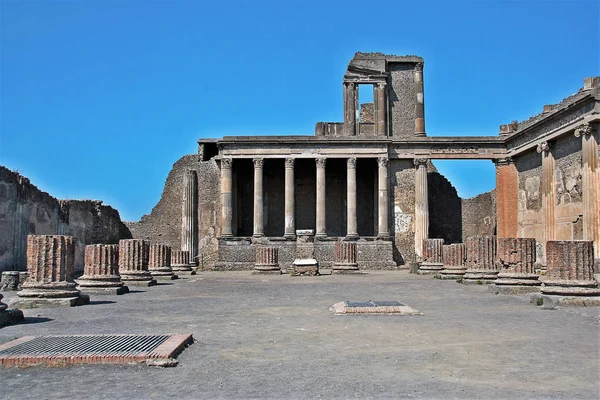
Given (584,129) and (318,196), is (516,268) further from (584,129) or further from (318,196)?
(318,196)

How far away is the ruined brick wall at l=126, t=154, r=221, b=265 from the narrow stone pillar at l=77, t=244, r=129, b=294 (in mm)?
16862

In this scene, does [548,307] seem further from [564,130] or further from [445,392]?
[564,130]

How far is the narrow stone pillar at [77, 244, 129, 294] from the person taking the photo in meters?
13.4

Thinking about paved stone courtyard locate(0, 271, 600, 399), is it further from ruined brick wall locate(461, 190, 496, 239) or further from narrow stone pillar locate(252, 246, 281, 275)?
ruined brick wall locate(461, 190, 496, 239)

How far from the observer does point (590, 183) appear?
2056 cm

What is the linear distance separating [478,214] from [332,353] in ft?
96.7

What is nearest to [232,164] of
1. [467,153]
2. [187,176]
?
[187,176]

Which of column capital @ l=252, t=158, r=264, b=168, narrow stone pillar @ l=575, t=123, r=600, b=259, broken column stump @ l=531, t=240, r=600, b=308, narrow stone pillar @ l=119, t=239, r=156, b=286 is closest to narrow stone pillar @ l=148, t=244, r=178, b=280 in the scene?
narrow stone pillar @ l=119, t=239, r=156, b=286

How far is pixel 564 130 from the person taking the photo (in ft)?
73.3

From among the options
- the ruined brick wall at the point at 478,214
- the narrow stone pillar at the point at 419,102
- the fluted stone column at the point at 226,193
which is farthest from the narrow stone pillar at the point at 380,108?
the fluted stone column at the point at 226,193

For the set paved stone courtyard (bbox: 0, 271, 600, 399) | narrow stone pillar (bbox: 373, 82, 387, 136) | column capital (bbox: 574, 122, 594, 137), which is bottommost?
paved stone courtyard (bbox: 0, 271, 600, 399)

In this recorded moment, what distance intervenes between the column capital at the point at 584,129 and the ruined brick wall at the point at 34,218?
17.7 m

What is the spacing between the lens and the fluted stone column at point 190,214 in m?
30.5

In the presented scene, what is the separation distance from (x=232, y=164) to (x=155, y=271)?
11595 millimetres
